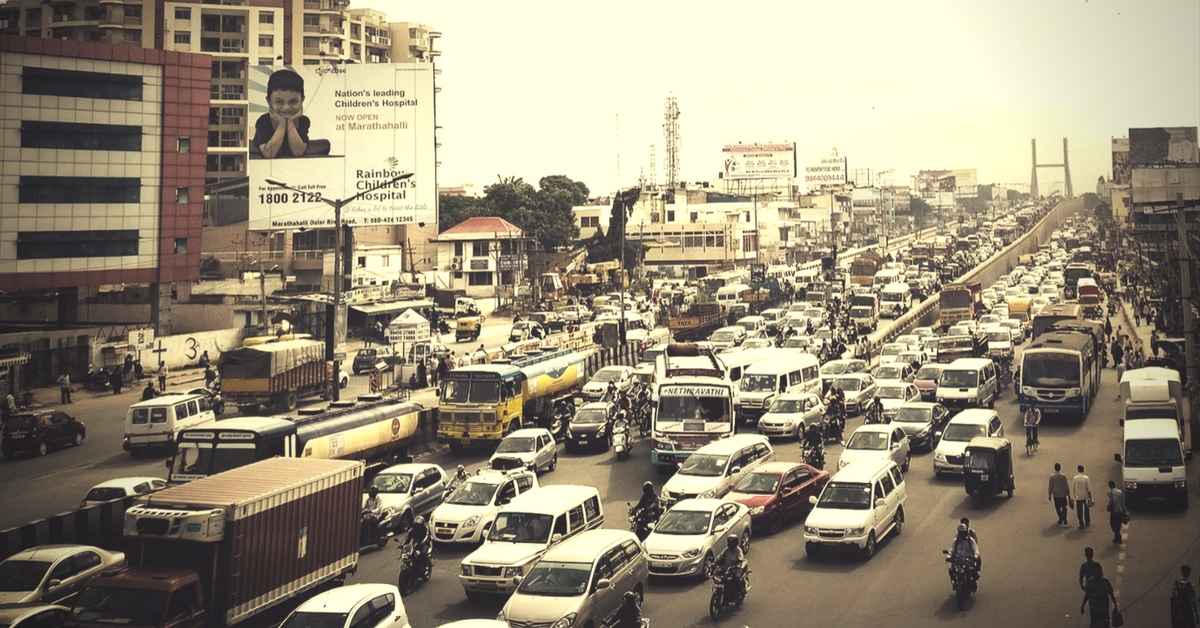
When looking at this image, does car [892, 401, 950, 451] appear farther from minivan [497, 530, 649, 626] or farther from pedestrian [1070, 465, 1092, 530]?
minivan [497, 530, 649, 626]

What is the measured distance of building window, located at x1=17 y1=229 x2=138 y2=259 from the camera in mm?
47812

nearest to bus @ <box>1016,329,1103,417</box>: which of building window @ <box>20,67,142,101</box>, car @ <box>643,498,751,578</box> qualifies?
car @ <box>643,498,751,578</box>

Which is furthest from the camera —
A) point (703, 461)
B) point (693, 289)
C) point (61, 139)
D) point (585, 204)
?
point (585, 204)

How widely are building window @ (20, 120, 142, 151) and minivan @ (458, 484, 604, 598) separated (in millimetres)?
36390

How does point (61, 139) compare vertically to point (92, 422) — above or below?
above

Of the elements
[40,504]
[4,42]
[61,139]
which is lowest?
[40,504]

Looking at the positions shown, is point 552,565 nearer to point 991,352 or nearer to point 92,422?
point 92,422

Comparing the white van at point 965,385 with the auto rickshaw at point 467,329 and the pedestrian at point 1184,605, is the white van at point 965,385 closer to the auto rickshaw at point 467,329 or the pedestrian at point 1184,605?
the pedestrian at point 1184,605

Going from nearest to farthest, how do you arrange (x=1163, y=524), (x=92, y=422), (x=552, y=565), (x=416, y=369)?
(x=552, y=565)
(x=1163, y=524)
(x=92, y=422)
(x=416, y=369)

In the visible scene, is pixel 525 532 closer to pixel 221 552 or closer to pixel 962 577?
pixel 221 552

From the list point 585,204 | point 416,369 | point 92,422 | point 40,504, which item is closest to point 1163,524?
point 40,504

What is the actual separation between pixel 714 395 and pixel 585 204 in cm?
11822

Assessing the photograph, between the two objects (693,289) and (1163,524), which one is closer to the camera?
(1163,524)

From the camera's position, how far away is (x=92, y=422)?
39562mm
